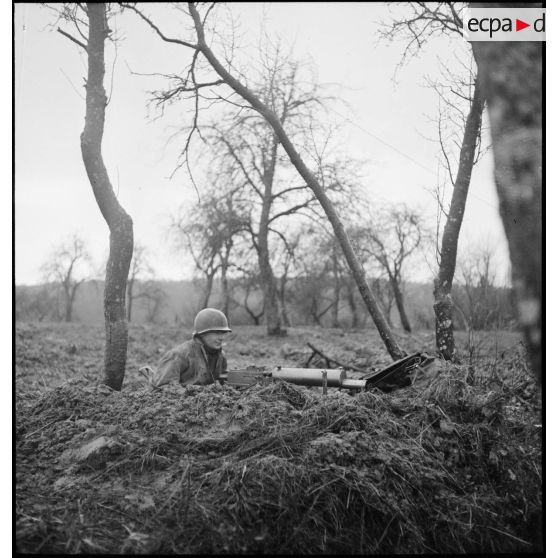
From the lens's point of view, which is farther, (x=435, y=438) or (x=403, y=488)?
(x=435, y=438)

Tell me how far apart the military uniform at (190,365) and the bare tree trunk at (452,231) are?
3053mm

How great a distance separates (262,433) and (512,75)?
292cm

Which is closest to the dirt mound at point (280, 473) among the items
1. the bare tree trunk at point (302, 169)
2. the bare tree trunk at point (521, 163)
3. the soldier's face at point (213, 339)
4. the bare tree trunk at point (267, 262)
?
the bare tree trunk at point (521, 163)

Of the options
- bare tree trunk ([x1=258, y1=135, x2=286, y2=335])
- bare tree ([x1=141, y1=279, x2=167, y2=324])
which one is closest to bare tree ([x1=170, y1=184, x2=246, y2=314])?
bare tree trunk ([x1=258, y1=135, x2=286, y2=335])

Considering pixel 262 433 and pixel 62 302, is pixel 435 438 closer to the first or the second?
pixel 262 433

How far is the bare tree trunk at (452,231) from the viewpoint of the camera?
662cm

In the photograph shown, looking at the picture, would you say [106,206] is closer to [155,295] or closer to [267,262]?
[267,262]

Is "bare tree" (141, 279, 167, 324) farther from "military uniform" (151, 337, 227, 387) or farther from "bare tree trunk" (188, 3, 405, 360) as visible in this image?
"military uniform" (151, 337, 227, 387)

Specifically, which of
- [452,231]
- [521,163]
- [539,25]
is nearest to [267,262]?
[452,231]

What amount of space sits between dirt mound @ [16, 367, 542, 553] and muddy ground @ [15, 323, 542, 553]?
1 centimetres

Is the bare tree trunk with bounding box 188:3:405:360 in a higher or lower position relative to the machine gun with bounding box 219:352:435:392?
higher

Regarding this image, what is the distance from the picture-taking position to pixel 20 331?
1670 centimetres

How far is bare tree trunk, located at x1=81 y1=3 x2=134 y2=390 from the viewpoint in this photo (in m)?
5.62

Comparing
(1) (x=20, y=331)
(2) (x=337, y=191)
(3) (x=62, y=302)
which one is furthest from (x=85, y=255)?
(2) (x=337, y=191)
